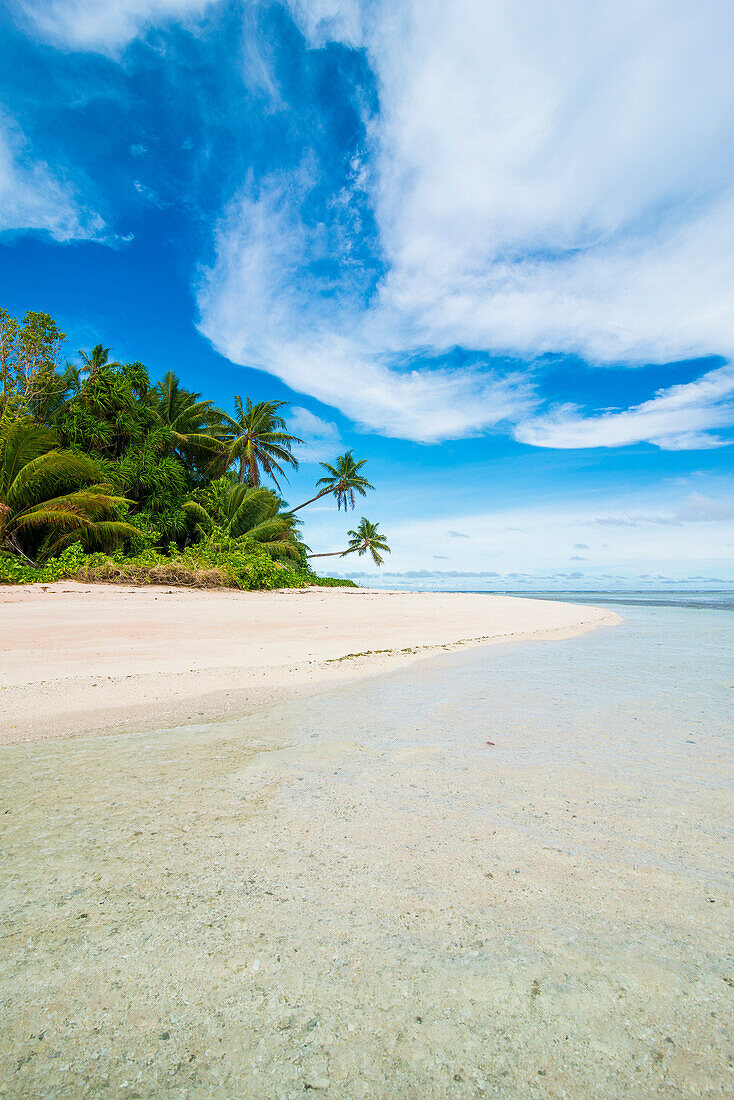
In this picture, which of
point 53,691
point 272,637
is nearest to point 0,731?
point 53,691

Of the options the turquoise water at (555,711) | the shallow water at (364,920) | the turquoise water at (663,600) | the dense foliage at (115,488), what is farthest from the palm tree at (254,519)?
the shallow water at (364,920)

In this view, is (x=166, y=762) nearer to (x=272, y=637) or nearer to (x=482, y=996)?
(x=482, y=996)

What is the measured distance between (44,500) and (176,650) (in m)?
10.5

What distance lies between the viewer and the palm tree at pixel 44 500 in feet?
39.7

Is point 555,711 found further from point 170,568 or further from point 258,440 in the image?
point 258,440

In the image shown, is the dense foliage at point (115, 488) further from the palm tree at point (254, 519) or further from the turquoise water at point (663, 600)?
the turquoise water at point (663, 600)

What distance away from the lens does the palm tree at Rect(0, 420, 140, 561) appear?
12.1 metres

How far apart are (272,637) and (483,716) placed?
3.90 meters

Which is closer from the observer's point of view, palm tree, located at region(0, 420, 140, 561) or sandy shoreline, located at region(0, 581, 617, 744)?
sandy shoreline, located at region(0, 581, 617, 744)

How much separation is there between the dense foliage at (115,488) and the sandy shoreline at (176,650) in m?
2.74

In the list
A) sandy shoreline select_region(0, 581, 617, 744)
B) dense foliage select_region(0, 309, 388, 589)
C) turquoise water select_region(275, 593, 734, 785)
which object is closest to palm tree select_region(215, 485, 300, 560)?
dense foliage select_region(0, 309, 388, 589)

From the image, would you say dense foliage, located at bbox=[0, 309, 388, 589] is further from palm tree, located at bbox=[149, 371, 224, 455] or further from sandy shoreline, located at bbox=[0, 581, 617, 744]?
sandy shoreline, located at bbox=[0, 581, 617, 744]

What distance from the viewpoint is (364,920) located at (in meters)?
1.16

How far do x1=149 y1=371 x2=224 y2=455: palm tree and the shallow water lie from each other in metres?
19.2
